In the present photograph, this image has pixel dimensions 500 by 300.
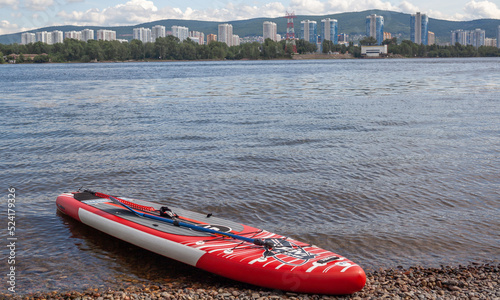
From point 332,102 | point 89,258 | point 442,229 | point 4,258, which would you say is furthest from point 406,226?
point 332,102

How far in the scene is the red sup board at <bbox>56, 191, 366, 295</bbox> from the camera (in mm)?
7098

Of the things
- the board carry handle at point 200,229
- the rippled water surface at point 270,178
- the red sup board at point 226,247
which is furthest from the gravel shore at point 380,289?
the board carry handle at point 200,229

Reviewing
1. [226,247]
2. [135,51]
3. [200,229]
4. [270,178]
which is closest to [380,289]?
[226,247]

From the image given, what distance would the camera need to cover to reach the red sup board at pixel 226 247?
23.3ft

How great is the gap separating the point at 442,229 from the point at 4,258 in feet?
29.0

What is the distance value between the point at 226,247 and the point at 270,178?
6119mm

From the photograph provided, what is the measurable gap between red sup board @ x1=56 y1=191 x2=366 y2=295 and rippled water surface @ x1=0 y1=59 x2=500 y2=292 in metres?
0.36

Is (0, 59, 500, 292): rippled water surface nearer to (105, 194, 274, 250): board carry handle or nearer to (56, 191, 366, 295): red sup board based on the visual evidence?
(56, 191, 366, 295): red sup board

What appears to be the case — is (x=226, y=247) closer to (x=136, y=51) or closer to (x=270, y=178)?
(x=270, y=178)

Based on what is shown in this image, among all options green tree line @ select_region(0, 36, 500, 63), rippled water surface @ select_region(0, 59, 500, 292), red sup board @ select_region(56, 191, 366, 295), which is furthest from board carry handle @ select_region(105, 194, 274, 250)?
green tree line @ select_region(0, 36, 500, 63)

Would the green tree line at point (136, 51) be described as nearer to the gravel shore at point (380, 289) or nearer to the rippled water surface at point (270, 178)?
the rippled water surface at point (270, 178)

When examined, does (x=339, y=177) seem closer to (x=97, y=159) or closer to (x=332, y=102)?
(x=97, y=159)

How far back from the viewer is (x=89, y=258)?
350 inches

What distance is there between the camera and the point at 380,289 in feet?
23.4
